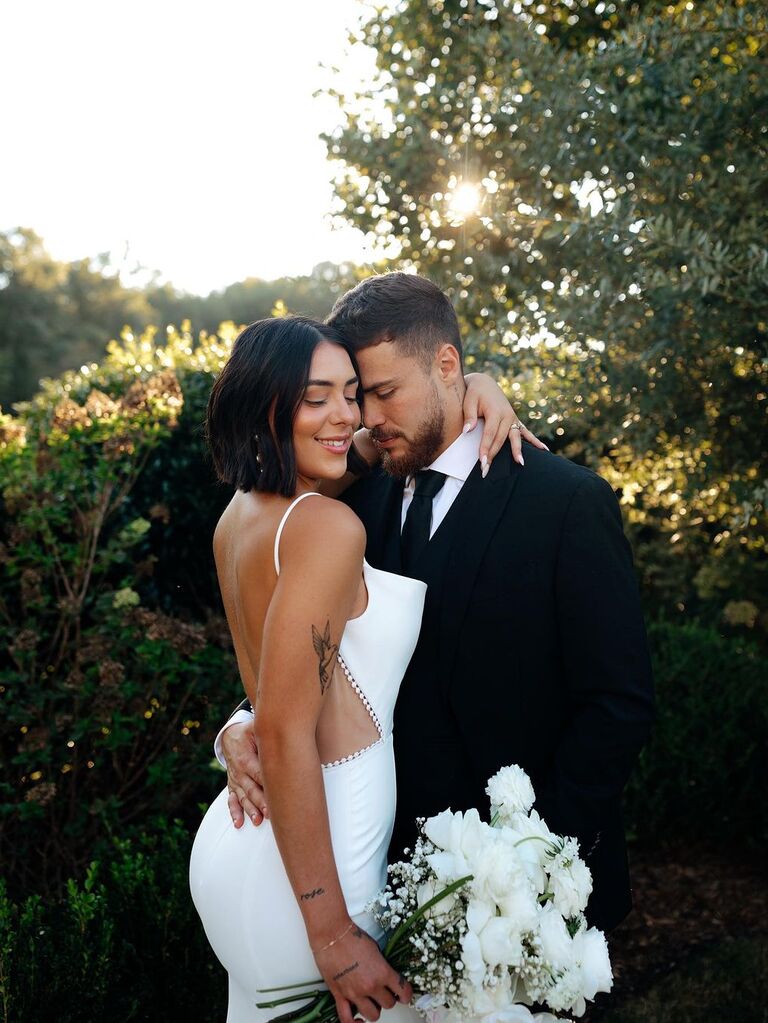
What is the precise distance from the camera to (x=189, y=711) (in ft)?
15.2

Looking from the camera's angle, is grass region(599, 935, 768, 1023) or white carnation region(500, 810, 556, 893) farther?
grass region(599, 935, 768, 1023)

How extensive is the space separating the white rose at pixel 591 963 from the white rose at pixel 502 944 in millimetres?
156

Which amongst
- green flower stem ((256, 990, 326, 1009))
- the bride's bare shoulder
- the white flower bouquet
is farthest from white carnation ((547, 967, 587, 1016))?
the bride's bare shoulder

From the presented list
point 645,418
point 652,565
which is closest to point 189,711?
point 645,418

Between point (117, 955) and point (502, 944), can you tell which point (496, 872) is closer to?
point (502, 944)

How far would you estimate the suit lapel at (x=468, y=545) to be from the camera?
2.54 meters

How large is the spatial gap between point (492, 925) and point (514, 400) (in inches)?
136

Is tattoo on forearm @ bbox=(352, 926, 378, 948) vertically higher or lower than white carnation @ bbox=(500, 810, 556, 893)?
lower

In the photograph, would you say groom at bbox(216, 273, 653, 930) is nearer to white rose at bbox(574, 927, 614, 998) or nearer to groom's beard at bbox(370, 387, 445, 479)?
groom's beard at bbox(370, 387, 445, 479)

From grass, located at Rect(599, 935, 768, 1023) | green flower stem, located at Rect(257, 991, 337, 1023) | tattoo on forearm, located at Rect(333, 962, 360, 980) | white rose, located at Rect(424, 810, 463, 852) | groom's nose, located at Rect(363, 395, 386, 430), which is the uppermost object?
groom's nose, located at Rect(363, 395, 386, 430)

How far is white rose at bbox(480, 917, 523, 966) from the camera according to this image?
6.05 feet

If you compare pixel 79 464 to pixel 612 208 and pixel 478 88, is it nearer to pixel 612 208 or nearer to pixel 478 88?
pixel 612 208

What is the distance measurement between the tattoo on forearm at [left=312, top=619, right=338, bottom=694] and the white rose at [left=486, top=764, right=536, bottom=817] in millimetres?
453

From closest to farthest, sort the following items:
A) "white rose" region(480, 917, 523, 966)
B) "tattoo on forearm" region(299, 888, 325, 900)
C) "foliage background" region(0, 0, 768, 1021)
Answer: "white rose" region(480, 917, 523, 966)
"tattoo on forearm" region(299, 888, 325, 900)
"foliage background" region(0, 0, 768, 1021)
